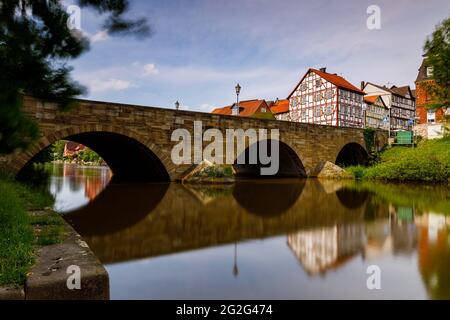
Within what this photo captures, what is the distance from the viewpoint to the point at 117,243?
4945 mm

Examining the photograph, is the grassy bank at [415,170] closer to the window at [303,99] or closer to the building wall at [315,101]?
the building wall at [315,101]

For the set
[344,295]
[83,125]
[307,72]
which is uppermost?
[307,72]

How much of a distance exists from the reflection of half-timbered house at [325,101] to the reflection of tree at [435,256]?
137 feet

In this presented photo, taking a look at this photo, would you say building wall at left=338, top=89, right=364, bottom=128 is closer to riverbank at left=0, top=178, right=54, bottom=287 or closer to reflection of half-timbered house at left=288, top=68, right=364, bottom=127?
reflection of half-timbered house at left=288, top=68, right=364, bottom=127

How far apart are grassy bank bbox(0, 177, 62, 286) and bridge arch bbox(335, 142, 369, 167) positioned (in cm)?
2280

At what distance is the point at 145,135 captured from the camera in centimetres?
1415

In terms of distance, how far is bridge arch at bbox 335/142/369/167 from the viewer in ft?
84.0

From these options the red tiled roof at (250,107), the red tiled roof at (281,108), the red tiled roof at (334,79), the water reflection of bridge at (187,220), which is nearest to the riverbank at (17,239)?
the water reflection of bridge at (187,220)

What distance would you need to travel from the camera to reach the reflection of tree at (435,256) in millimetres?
3255

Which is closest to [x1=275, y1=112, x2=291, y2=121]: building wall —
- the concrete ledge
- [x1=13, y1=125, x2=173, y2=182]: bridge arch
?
[x1=13, y1=125, x2=173, y2=182]: bridge arch
